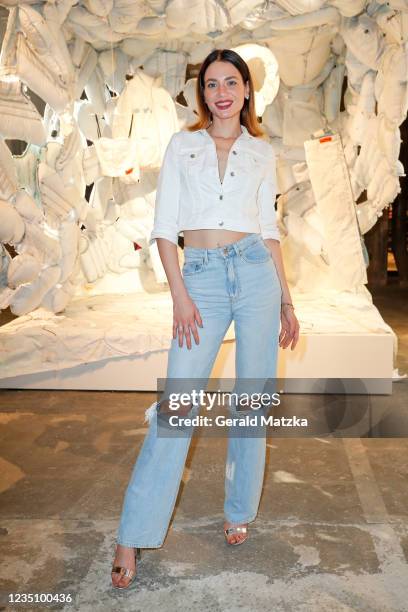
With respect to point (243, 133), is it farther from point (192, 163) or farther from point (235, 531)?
point (235, 531)

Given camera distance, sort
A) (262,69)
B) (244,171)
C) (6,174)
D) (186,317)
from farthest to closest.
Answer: (262,69) < (6,174) < (244,171) < (186,317)

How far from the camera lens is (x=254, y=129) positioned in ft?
7.77

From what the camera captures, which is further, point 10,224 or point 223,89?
point 10,224

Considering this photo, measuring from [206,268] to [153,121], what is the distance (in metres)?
3.65

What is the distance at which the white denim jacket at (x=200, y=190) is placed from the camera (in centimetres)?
219

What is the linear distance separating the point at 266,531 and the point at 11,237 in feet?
8.14

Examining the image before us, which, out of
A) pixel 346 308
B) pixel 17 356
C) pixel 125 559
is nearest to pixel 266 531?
pixel 125 559

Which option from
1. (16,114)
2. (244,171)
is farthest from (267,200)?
(16,114)

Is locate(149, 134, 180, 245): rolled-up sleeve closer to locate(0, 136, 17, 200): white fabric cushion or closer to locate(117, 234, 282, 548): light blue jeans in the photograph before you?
locate(117, 234, 282, 548): light blue jeans

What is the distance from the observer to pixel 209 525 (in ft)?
8.73

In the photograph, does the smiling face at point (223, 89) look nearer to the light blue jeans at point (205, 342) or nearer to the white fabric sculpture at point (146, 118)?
the light blue jeans at point (205, 342)

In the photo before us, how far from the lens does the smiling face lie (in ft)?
7.34

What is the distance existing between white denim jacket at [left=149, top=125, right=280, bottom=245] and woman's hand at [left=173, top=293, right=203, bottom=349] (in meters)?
0.18

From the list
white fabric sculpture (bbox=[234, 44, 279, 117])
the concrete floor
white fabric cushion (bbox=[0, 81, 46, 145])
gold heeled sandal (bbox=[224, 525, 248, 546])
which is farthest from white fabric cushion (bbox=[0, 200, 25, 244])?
gold heeled sandal (bbox=[224, 525, 248, 546])
